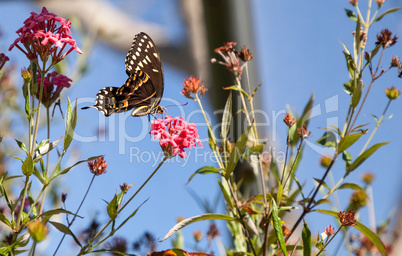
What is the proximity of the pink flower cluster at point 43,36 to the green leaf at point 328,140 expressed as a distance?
0.65m

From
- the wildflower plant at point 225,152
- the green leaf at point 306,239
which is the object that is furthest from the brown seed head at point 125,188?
the green leaf at point 306,239

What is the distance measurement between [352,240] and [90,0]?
2.64 m

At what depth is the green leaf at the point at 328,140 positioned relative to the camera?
44.1 inches

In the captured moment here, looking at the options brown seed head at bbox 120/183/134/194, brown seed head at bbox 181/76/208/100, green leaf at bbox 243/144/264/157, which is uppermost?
brown seed head at bbox 181/76/208/100

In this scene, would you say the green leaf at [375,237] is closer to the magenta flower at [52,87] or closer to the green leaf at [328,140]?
the green leaf at [328,140]

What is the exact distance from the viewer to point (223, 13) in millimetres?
1900

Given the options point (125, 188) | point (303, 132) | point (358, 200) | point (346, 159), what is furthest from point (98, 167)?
point (358, 200)

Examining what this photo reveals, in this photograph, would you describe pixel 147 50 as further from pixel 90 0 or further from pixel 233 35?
pixel 90 0

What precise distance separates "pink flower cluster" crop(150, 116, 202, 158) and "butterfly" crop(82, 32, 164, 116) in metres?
0.42

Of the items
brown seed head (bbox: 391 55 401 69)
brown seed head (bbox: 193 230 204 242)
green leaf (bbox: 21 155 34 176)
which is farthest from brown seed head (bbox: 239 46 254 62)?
brown seed head (bbox: 193 230 204 242)

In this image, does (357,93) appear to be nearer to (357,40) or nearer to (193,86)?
(357,40)

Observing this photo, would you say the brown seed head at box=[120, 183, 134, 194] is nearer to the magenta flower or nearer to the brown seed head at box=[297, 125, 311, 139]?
the magenta flower

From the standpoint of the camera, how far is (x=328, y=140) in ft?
3.76

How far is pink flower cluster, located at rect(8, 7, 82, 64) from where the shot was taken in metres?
0.95
